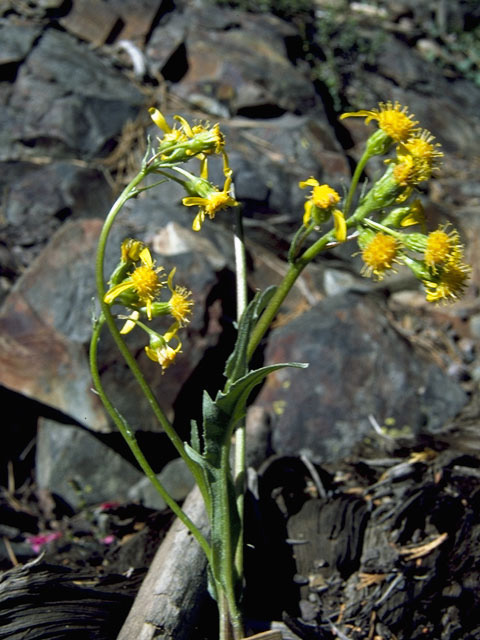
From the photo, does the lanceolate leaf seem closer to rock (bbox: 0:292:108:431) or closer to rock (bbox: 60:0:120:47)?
rock (bbox: 0:292:108:431)

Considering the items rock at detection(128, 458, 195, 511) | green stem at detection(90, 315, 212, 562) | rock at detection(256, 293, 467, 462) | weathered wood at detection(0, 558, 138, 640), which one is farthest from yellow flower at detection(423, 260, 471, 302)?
rock at detection(128, 458, 195, 511)

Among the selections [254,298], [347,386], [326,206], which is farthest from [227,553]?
[347,386]

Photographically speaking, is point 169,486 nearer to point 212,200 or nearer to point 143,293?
point 143,293

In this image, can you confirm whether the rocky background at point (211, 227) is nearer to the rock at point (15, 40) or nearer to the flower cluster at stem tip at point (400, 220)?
the rock at point (15, 40)

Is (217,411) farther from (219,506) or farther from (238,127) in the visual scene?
(238,127)

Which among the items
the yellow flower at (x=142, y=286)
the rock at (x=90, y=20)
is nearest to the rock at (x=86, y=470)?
the yellow flower at (x=142, y=286)
